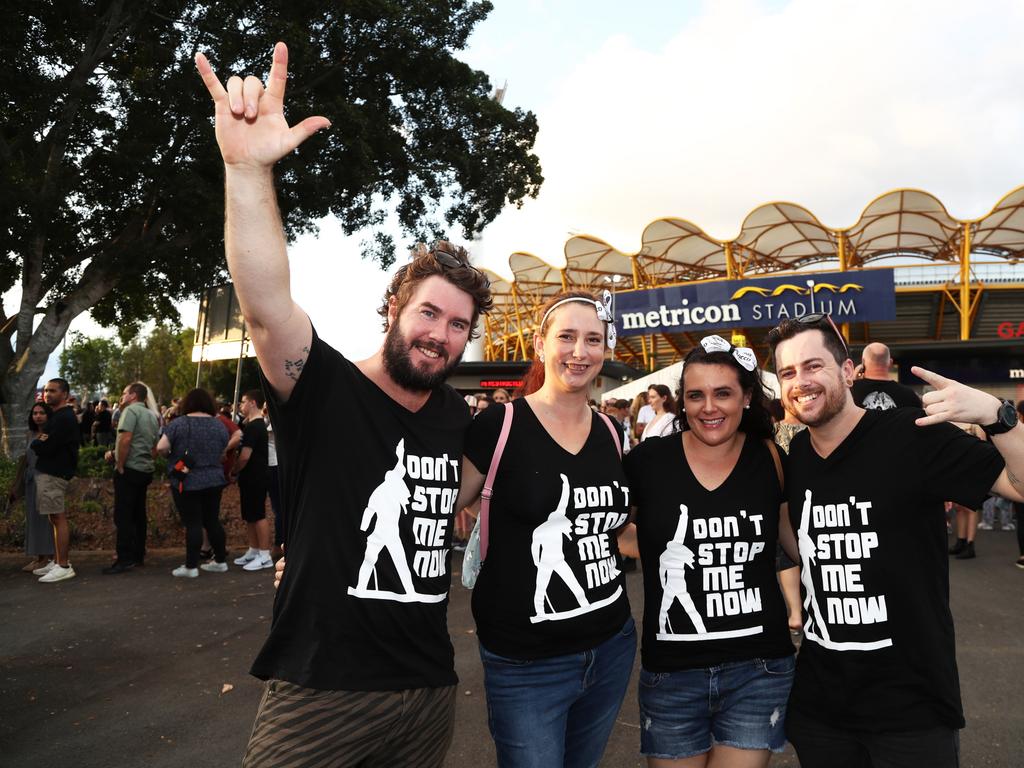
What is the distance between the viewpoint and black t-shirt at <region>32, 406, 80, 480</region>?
6.82 meters

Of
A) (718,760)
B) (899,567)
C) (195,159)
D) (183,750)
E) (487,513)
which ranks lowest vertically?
(183,750)

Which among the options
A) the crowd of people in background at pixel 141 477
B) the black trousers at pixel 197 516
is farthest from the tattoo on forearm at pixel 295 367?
the black trousers at pixel 197 516

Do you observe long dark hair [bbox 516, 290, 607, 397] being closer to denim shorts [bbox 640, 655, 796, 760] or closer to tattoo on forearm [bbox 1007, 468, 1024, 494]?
denim shorts [bbox 640, 655, 796, 760]

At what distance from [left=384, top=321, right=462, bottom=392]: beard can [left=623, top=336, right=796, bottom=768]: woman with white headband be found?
3.18 feet

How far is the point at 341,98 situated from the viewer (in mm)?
11875

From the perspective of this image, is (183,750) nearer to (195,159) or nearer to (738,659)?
(738,659)

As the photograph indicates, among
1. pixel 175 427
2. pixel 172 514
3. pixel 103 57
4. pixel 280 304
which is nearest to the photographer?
pixel 280 304

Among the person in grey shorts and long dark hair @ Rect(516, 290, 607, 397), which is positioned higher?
long dark hair @ Rect(516, 290, 607, 397)

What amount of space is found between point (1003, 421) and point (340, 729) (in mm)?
2154

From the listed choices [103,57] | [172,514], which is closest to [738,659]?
[172,514]

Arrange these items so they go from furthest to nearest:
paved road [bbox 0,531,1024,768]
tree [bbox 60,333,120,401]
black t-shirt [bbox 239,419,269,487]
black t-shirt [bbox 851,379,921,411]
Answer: tree [bbox 60,333,120,401]
black t-shirt [bbox 239,419,269,487]
black t-shirt [bbox 851,379,921,411]
paved road [bbox 0,531,1024,768]

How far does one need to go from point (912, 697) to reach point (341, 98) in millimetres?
12493

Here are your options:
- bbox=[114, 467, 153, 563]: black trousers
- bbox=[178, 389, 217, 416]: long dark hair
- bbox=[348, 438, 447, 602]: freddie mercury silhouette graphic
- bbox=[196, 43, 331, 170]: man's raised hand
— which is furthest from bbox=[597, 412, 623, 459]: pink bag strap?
bbox=[114, 467, 153, 563]: black trousers

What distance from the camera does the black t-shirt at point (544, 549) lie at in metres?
2.16
